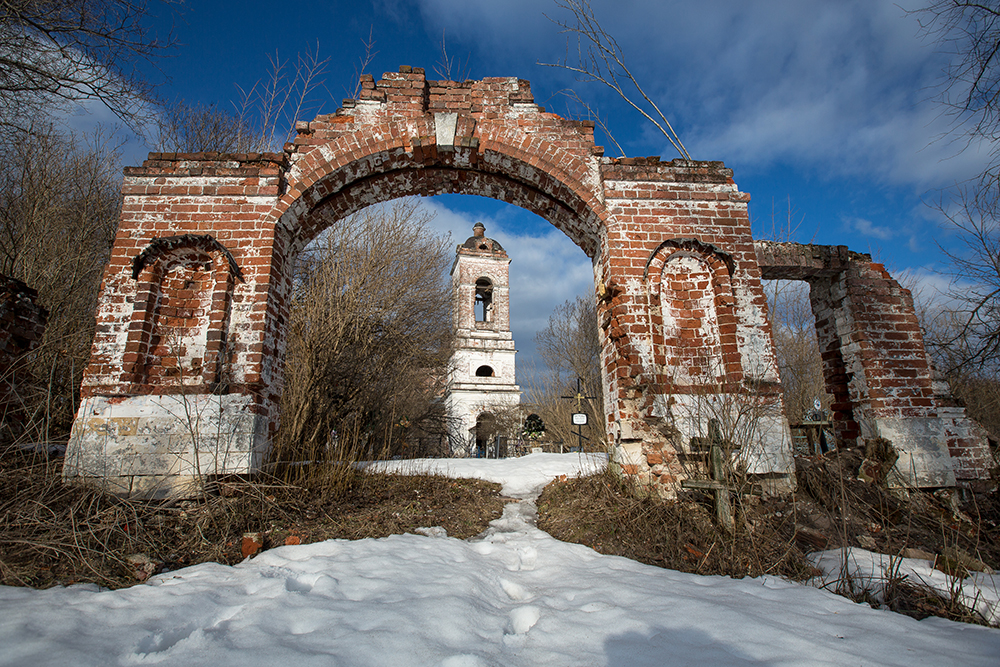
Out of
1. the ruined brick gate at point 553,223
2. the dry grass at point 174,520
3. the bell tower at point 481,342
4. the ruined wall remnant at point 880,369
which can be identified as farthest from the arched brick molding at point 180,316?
the bell tower at point 481,342

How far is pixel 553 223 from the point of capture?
607 cm

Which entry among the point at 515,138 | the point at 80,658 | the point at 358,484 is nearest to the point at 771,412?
the point at 515,138

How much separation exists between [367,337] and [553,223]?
19.4ft

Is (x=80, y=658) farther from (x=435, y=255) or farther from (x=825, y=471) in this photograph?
(x=435, y=255)

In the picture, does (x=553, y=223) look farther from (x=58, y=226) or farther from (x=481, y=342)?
(x=481, y=342)

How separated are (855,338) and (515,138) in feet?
15.7

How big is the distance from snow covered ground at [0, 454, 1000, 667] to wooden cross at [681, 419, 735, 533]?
0.63 m

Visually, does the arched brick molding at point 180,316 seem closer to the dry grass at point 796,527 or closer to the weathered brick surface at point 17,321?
the weathered brick surface at point 17,321

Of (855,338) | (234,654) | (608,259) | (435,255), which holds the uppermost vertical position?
(435,255)

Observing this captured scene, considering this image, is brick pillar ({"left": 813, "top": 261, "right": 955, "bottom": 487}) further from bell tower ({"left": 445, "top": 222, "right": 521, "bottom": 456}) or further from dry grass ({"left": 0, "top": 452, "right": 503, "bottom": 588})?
bell tower ({"left": 445, "top": 222, "right": 521, "bottom": 456})

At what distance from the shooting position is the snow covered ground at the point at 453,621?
195cm

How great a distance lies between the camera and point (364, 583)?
283 centimetres

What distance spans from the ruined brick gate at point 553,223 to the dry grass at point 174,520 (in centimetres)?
37

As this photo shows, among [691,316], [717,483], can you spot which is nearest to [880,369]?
[691,316]
